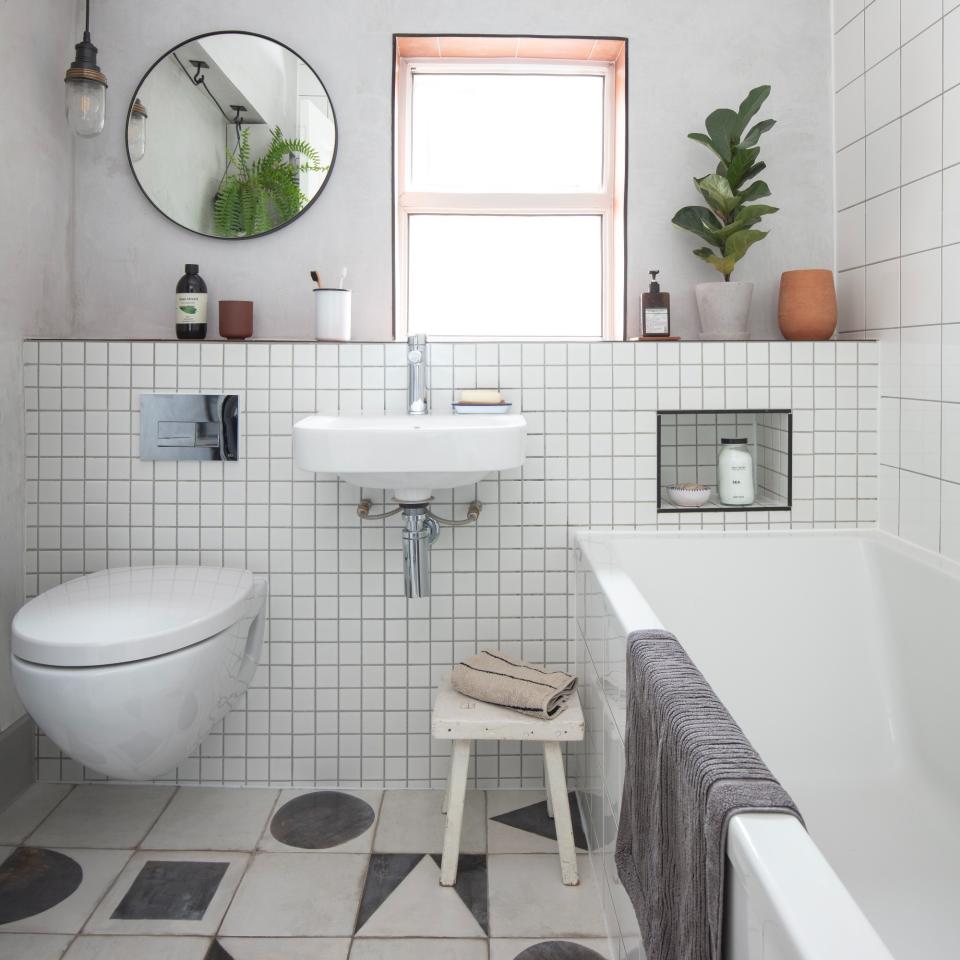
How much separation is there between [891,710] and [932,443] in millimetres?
590

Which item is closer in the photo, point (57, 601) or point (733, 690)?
point (57, 601)

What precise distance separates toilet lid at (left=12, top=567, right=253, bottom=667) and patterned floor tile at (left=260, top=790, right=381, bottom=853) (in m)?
0.54

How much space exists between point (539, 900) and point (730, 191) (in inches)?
66.1

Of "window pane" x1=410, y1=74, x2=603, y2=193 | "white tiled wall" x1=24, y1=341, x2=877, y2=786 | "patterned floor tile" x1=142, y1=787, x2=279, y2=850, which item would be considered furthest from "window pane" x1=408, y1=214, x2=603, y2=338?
"patterned floor tile" x1=142, y1=787, x2=279, y2=850

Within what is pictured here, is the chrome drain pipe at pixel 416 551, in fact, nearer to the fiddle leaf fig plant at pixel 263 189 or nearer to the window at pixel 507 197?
the window at pixel 507 197

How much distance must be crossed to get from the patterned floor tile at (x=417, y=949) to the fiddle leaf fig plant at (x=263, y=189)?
67.6 inches

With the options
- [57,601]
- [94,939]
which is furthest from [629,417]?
[94,939]

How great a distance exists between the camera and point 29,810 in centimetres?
199

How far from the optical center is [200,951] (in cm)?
150

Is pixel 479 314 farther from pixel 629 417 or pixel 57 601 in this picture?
pixel 57 601

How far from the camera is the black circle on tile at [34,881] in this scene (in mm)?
1612

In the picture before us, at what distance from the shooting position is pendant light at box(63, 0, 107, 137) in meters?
1.99

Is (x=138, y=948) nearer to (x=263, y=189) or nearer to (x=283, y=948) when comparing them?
(x=283, y=948)

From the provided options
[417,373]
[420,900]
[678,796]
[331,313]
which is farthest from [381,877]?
[331,313]
